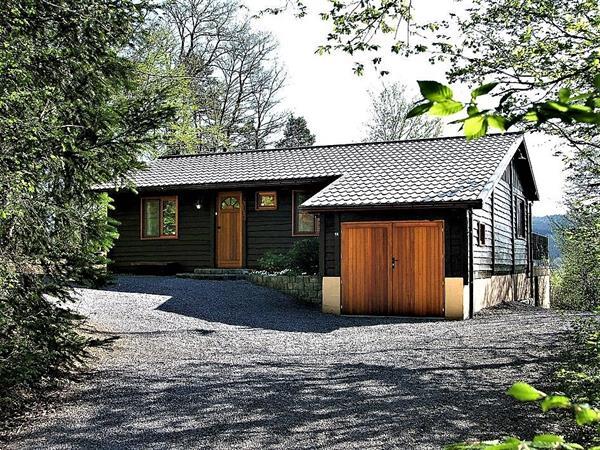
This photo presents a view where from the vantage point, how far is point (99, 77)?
8328 millimetres

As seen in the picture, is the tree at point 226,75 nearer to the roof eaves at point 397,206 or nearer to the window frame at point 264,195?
the window frame at point 264,195

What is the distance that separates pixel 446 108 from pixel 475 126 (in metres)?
0.12

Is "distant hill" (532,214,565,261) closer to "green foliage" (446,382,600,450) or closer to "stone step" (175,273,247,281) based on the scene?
"stone step" (175,273,247,281)

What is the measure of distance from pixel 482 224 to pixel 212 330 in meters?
7.62

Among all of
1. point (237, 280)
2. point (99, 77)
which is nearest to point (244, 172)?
point (237, 280)

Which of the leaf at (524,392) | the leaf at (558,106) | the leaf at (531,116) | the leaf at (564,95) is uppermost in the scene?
the leaf at (564,95)

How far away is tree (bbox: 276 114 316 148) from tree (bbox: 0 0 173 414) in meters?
31.5

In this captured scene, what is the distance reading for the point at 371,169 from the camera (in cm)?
1764

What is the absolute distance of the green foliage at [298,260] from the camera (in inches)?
675

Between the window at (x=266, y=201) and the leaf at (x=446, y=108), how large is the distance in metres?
18.5

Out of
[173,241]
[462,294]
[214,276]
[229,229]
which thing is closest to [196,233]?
[173,241]

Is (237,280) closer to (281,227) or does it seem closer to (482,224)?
(281,227)

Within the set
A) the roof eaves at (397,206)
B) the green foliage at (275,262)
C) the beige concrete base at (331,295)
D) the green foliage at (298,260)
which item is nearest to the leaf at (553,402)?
the roof eaves at (397,206)

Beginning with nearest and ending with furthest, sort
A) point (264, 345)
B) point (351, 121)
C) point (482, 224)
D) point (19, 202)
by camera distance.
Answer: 1. point (19, 202)
2. point (264, 345)
3. point (482, 224)
4. point (351, 121)
